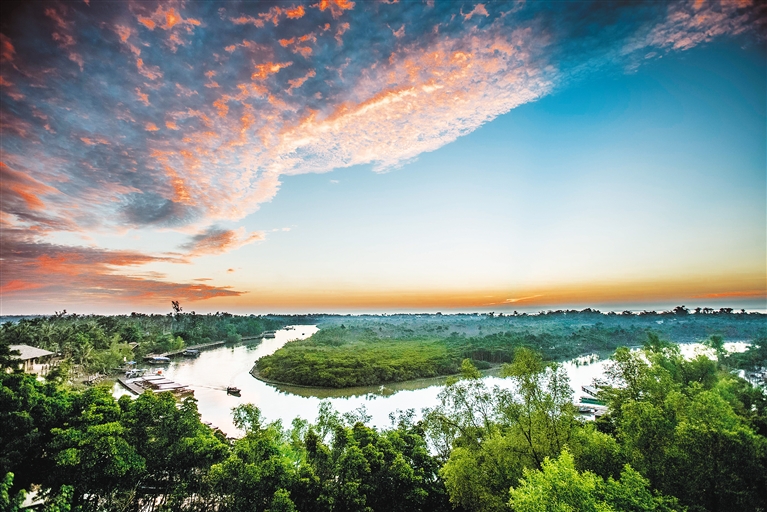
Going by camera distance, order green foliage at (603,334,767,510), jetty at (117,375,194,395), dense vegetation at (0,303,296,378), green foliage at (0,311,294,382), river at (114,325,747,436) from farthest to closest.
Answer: dense vegetation at (0,303,296,378), green foliage at (0,311,294,382), jetty at (117,375,194,395), river at (114,325,747,436), green foliage at (603,334,767,510)

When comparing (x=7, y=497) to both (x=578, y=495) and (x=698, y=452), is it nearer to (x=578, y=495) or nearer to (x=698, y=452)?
(x=578, y=495)

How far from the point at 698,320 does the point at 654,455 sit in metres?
153

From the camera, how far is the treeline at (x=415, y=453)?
33.1 ft

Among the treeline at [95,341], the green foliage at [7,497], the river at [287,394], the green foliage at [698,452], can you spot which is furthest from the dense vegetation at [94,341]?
the green foliage at [698,452]

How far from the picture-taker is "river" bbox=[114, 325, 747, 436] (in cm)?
3177

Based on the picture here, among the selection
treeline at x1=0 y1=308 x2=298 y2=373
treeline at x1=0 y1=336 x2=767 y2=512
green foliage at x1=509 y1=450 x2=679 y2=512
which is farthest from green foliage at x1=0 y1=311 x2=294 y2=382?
green foliage at x1=509 y1=450 x2=679 y2=512

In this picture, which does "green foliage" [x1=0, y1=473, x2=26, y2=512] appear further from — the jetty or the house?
the house

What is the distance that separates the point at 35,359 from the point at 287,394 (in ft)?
103

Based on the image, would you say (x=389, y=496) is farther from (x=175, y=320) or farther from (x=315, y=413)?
(x=175, y=320)

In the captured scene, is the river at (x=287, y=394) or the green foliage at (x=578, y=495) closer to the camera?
the green foliage at (x=578, y=495)

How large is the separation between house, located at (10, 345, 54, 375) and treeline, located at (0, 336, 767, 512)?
33239mm

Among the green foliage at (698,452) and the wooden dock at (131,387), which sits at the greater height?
the green foliage at (698,452)

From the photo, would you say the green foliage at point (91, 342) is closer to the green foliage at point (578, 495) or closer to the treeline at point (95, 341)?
the treeline at point (95, 341)

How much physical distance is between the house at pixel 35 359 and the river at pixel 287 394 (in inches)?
323
